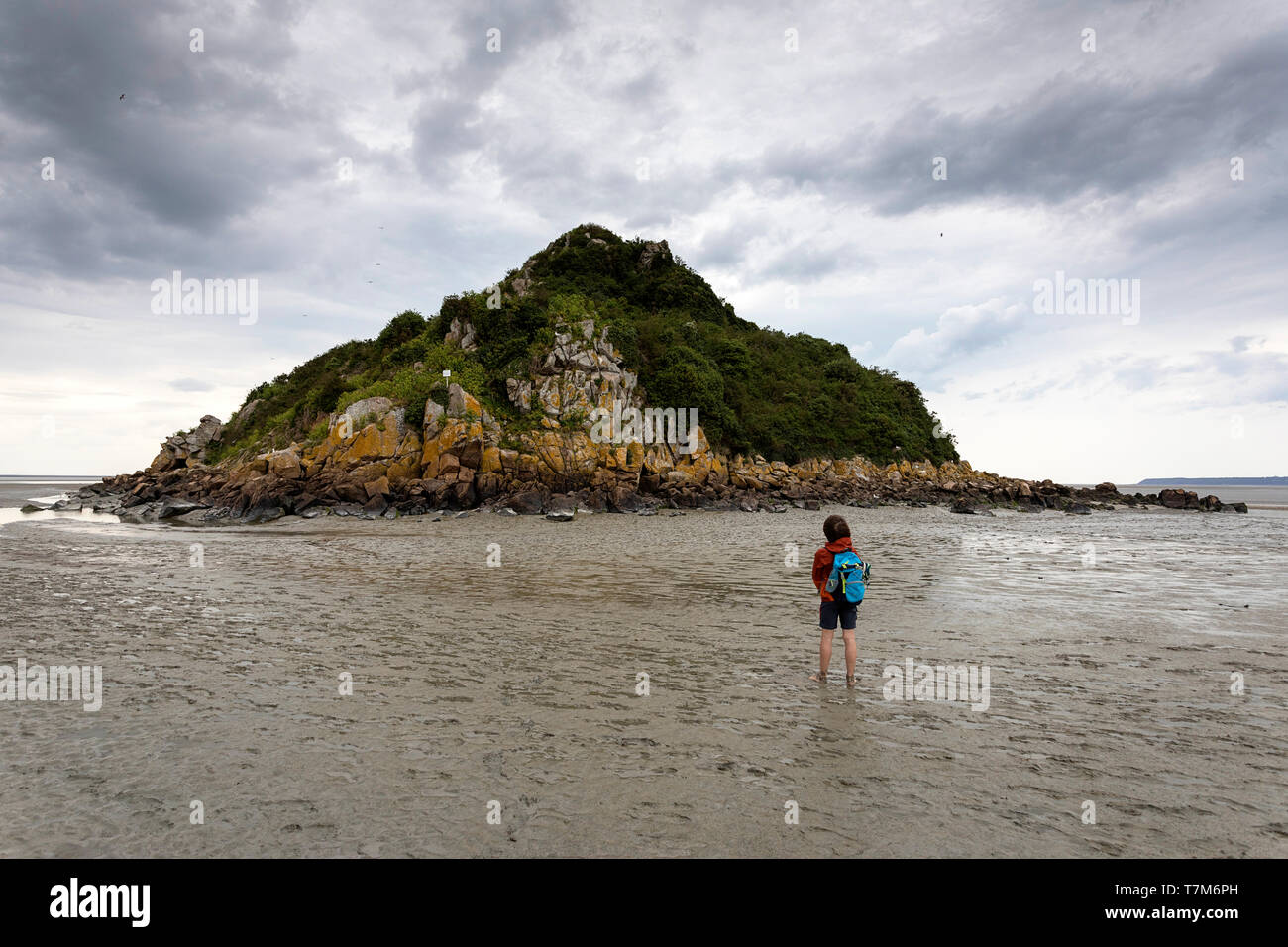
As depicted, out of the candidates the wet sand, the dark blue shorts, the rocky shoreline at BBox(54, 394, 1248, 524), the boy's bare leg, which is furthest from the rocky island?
the boy's bare leg

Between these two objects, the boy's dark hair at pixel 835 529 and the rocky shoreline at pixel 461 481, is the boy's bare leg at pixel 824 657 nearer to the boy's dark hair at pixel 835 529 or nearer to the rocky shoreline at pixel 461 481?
the boy's dark hair at pixel 835 529

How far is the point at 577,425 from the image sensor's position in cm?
3869

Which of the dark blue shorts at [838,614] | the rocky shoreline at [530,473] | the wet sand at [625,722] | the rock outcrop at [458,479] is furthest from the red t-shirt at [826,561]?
the rock outcrop at [458,479]

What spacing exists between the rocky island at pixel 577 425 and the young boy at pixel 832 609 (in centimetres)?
2289

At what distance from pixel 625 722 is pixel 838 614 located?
3.13 metres

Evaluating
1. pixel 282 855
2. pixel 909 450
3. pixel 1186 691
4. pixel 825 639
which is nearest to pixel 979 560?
pixel 1186 691

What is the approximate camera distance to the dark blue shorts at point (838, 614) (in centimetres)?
720

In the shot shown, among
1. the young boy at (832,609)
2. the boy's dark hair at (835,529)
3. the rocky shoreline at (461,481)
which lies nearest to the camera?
the young boy at (832,609)

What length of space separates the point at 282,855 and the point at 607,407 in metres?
37.5

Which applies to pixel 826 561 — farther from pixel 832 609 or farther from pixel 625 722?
pixel 625 722

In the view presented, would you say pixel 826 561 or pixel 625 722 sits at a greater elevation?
pixel 826 561

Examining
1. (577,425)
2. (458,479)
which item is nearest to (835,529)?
(458,479)

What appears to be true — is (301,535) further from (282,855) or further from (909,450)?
(909,450)

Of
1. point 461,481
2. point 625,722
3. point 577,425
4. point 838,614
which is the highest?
point 577,425
